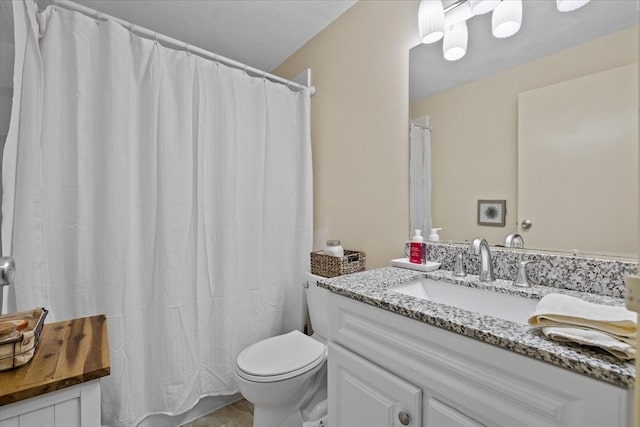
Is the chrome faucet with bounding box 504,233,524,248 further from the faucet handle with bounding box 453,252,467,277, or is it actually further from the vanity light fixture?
the vanity light fixture

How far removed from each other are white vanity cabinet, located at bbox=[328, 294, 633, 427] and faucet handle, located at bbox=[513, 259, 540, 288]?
1.54 ft

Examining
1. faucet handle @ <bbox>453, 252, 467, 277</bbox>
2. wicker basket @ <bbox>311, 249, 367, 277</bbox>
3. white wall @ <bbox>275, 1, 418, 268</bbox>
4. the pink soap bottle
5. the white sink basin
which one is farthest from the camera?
wicker basket @ <bbox>311, 249, 367, 277</bbox>

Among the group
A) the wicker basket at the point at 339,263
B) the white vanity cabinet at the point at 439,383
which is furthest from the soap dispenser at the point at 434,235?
the white vanity cabinet at the point at 439,383

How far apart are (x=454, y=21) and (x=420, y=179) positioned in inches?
27.7

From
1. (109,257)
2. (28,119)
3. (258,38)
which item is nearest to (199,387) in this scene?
(109,257)

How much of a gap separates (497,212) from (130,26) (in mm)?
1886

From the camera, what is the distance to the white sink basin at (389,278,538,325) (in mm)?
936

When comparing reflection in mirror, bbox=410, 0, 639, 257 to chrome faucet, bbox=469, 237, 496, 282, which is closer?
reflection in mirror, bbox=410, 0, 639, 257

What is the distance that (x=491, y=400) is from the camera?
0.66 meters

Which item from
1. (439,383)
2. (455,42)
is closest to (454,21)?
(455,42)

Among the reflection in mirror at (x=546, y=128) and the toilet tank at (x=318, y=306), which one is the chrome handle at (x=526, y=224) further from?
the toilet tank at (x=318, y=306)

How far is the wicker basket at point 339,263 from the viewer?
1.66m

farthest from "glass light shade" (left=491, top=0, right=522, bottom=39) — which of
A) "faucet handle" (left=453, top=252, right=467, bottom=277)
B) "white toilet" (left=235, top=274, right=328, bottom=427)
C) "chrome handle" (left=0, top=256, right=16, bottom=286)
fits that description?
"chrome handle" (left=0, top=256, right=16, bottom=286)

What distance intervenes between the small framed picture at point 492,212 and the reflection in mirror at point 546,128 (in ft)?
0.06
